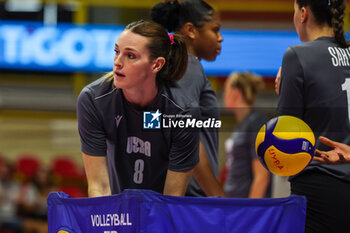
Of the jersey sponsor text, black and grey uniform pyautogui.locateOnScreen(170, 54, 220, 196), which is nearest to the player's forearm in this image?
black and grey uniform pyautogui.locateOnScreen(170, 54, 220, 196)

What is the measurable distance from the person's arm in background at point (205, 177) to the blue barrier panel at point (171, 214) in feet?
1.62

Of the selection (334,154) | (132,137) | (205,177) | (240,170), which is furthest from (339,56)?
(240,170)

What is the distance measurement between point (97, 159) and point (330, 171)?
101 centimetres

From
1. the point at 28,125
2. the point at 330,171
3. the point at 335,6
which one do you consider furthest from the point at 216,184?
the point at 28,125

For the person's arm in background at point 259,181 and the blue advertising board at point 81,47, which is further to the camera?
the blue advertising board at point 81,47

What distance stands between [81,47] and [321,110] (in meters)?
5.59

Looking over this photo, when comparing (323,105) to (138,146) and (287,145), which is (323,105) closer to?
(287,145)

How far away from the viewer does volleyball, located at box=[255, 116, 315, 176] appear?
2238mm

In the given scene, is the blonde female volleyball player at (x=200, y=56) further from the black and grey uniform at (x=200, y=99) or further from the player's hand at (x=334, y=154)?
the player's hand at (x=334, y=154)

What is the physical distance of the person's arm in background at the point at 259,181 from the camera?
4.12 metres

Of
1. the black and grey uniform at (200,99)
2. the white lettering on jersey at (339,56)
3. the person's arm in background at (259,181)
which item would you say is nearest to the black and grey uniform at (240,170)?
the person's arm in background at (259,181)

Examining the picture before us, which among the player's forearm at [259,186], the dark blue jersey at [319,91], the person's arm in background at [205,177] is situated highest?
the dark blue jersey at [319,91]

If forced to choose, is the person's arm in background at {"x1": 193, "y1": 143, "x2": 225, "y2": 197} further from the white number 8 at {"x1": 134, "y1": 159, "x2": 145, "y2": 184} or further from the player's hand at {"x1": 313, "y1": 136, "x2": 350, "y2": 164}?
the player's hand at {"x1": 313, "y1": 136, "x2": 350, "y2": 164}

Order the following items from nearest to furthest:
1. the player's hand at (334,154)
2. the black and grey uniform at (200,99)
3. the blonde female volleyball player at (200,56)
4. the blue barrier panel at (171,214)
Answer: the blue barrier panel at (171,214) → the player's hand at (334,154) → the black and grey uniform at (200,99) → the blonde female volleyball player at (200,56)
